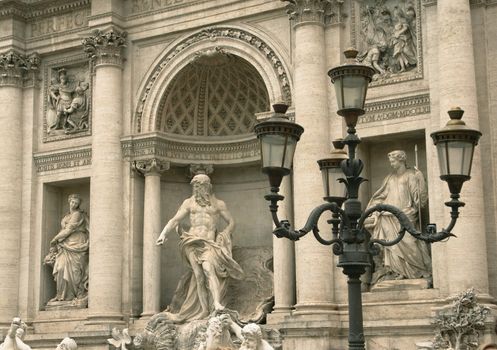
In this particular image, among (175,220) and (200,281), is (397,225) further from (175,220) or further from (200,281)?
(175,220)

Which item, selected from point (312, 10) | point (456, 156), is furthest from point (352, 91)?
point (312, 10)

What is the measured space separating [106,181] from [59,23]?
15.9 feet

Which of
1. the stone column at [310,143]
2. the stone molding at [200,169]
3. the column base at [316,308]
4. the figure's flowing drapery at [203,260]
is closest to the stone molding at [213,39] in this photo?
the stone column at [310,143]

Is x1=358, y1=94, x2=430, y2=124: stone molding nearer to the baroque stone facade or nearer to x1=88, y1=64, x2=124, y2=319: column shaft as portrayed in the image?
the baroque stone facade

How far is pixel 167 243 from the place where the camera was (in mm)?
23516

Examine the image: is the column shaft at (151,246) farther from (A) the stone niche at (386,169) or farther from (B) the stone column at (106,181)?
(A) the stone niche at (386,169)

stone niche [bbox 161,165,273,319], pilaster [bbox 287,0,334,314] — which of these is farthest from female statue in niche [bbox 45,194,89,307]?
pilaster [bbox 287,0,334,314]

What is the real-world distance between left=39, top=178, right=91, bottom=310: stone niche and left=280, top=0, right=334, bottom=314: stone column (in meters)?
6.55

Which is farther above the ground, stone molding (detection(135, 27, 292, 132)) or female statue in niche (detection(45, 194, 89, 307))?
stone molding (detection(135, 27, 292, 132))

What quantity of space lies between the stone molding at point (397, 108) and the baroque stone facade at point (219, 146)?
1.7 inches

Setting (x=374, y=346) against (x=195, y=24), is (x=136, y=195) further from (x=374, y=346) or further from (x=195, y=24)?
(x=374, y=346)

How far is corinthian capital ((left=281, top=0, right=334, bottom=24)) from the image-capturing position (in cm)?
2056

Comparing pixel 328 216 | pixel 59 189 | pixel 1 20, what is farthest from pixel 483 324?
pixel 1 20

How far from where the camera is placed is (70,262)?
77.9 ft
